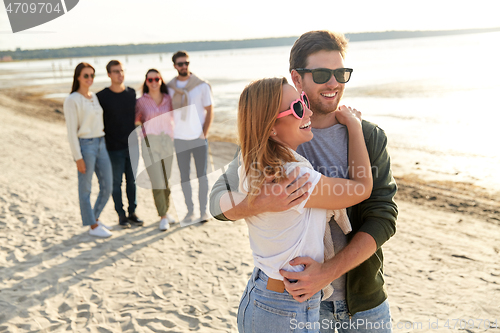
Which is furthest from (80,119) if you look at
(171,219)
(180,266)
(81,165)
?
(180,266)

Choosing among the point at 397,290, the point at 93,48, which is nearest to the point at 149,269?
the point at 397,290

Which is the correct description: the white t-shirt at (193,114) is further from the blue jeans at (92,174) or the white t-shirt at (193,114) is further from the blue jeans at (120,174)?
the blue jeans at (92,174)

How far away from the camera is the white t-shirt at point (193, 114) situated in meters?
5.86

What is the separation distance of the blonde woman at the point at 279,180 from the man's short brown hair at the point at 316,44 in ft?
1.43

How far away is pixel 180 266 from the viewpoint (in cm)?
514

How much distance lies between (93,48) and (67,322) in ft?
570

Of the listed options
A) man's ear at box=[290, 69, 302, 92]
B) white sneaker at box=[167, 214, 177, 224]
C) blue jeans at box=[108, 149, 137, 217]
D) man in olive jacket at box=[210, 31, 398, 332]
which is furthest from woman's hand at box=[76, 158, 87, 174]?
man's ear at box=[290, 69, 302, 92]

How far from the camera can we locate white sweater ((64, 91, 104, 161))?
211 inches

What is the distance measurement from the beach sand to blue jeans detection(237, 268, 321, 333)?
244 cm

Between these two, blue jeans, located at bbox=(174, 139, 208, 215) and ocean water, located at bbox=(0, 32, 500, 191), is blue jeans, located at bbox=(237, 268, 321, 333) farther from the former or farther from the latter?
blue jeans, located at bbox=(174, 139, 208, 215)

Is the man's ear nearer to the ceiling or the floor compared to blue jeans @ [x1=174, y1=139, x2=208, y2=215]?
nearer to the ceiling

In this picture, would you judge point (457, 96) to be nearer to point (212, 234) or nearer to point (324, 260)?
point (212, 234)

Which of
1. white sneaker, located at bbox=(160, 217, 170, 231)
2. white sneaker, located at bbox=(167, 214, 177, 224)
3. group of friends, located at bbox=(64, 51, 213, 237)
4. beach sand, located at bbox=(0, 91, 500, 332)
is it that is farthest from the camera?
white sneaker, located at bbox=(167, 214, 177, 224)

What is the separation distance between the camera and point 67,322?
12.9 ft
